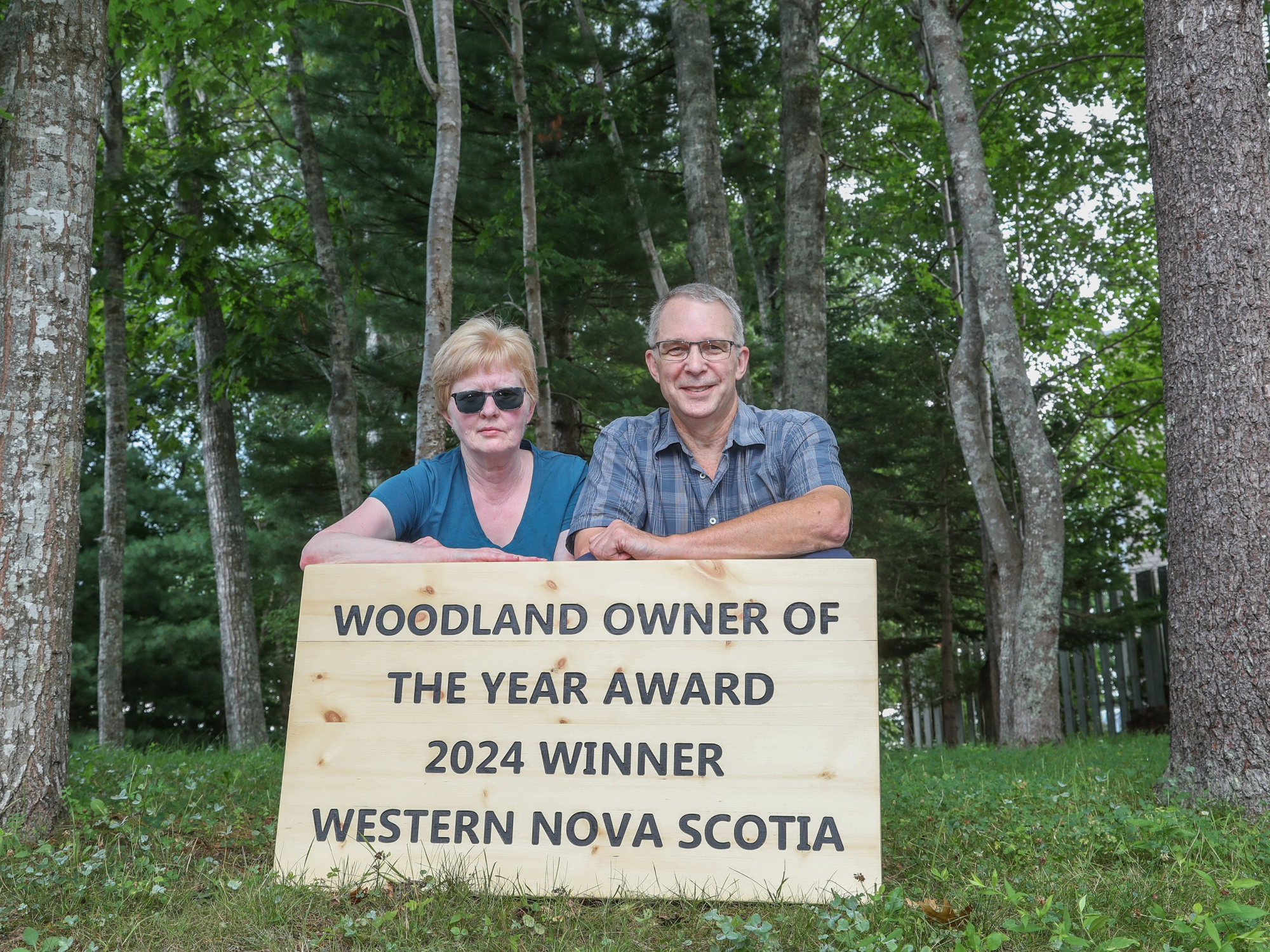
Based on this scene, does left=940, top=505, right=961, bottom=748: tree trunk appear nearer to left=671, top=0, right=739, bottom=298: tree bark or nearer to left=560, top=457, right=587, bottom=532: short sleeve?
left=671, top=0, right=739, bottom=298: tree bark

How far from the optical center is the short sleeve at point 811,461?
3.42 meters

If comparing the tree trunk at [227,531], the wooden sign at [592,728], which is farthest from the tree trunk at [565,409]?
the wooden sign at [592,728]

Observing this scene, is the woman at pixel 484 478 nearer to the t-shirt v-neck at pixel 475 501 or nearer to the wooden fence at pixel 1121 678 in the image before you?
the t-shirt v-neck at pixel 475 501

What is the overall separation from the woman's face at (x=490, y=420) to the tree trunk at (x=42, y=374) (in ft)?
4.84

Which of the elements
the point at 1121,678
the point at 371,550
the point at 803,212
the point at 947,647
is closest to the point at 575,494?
the point at 371,550

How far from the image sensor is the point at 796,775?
2.78 metres

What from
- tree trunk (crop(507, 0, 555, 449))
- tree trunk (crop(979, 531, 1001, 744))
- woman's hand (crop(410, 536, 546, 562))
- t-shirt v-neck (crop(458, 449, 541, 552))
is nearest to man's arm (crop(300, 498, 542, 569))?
woman's hand (crop(410, 536, 546, 562))

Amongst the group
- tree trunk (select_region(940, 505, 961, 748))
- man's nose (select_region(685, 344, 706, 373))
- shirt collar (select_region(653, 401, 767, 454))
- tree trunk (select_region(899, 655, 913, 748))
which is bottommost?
tree trunk (select_region(899, 655, 913, 748))

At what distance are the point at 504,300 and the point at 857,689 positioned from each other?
28.6 feet

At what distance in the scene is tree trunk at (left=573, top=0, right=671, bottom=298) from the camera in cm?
1002

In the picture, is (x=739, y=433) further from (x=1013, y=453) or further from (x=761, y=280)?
(x=761, y=280)

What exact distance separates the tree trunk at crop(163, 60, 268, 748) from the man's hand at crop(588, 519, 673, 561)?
7.33 m

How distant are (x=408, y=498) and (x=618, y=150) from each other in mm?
7950

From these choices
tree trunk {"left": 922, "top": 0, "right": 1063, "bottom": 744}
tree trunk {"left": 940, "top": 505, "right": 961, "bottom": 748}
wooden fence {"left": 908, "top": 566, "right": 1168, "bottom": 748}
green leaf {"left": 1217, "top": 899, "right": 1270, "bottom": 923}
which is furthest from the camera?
tree trunk {"left": 940, "top": 505, "right": 961, "bottom": 748}
